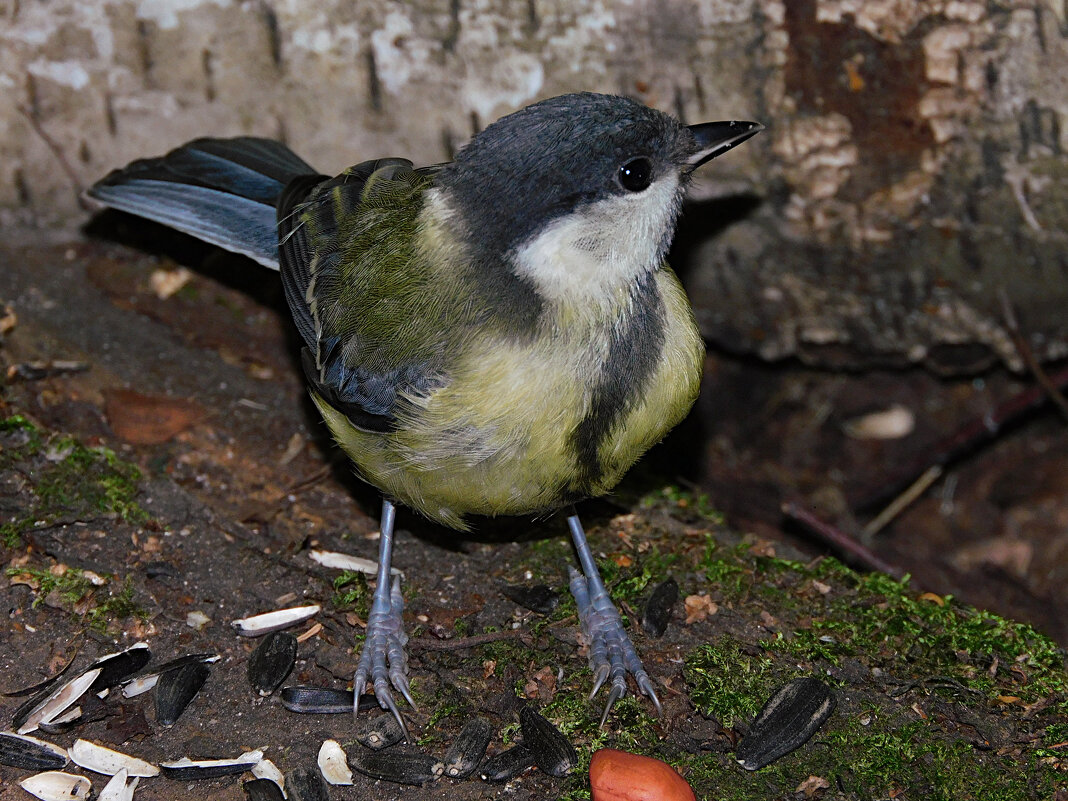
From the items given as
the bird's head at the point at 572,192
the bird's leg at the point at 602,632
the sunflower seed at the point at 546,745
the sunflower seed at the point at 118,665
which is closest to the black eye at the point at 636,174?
the bird's head at the point at 572,192

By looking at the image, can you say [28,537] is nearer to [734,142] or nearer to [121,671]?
[121,671]

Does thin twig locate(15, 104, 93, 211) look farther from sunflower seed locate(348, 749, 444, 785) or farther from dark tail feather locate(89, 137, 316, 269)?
sunflower seed locate(348, 749, 444, 785)

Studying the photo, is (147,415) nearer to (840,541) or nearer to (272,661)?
(272,661)

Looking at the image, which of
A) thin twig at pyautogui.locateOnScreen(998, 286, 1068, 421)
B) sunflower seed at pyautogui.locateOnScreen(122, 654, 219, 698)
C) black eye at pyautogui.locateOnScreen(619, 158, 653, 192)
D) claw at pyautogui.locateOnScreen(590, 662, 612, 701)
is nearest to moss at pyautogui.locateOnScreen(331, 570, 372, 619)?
sunflower seed at pyautogui.locateOnScreen(122, 654, 219, 698)

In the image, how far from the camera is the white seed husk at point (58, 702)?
9.57ft

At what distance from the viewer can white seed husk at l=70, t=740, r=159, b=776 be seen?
9.34ft

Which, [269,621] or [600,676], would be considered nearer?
[600,676]

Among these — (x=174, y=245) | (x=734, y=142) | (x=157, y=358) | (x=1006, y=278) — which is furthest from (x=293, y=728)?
(x=1006, y=278)

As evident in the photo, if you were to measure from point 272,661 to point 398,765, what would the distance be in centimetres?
55

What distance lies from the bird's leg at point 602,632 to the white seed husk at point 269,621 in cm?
90

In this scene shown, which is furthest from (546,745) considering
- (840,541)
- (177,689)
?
(840,541)

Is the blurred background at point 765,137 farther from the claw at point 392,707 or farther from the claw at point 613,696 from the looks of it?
the claw at point 392,707

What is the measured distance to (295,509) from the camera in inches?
151

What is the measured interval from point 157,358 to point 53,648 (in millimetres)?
1476
